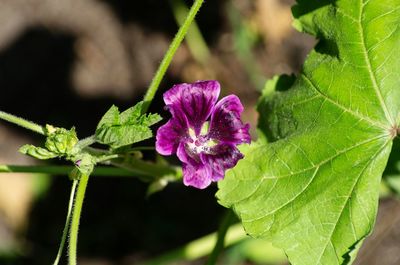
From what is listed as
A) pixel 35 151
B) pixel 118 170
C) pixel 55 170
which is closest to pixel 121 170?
pixel 118 170

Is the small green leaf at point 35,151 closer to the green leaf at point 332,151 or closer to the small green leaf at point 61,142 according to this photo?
the small green leaf at point 61,142

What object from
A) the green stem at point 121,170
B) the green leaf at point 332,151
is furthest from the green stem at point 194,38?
the green leaf at point 332,151

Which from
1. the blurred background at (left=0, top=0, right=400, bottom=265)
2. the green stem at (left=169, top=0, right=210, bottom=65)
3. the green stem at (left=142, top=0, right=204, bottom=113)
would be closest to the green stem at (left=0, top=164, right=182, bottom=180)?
→ the green stem at (left=142, top=0, right=204, bottom=113)

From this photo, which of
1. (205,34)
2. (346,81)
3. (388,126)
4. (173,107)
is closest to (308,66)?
(346,81)

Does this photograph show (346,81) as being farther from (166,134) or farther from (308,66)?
(166,134)

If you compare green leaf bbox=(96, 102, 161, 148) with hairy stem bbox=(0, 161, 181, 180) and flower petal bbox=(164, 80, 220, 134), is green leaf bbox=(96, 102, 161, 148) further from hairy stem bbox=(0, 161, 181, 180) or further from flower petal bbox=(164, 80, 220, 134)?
hairy stem bbox=(0, 161, 181, 180)

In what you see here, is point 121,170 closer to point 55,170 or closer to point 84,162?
point 55,170
